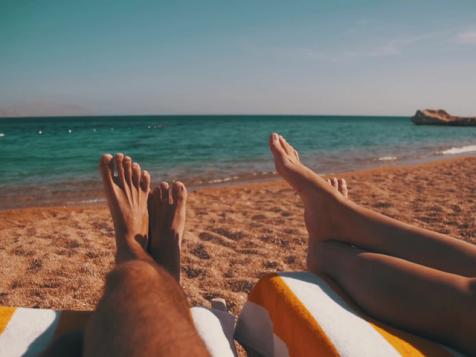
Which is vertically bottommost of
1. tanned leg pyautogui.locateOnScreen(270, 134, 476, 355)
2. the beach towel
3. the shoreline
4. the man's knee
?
the shoreline

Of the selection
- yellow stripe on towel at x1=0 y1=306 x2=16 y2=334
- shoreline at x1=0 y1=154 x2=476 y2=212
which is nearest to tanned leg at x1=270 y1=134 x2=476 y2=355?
yellow stripe on towel at x1=0 y1=306 x2=16 y2=334

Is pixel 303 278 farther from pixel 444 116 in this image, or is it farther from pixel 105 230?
pixel 444 116

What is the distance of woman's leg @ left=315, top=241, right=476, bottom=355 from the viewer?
101 centimetres

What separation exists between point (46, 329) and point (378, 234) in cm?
112

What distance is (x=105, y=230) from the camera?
10.9 feet

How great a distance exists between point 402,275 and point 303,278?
334 millimetres

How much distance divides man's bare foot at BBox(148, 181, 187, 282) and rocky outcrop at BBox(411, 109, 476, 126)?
38.6 meters

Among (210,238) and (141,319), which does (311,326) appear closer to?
(141,319)

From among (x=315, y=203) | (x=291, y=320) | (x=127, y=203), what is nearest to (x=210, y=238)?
(x=127, y=203)

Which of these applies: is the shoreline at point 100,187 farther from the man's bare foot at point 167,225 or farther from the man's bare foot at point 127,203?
the man's bare foot at point 167,225

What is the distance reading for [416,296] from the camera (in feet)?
3.51

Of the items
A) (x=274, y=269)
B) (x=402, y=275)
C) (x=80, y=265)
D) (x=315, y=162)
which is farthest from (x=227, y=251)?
(x=315, y=162)

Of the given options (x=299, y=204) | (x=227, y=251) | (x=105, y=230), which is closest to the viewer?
(x=227, y=251)

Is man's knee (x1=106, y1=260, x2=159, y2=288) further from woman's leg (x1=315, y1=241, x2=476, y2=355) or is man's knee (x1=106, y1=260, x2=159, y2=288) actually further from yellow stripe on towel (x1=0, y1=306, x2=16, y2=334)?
woman's leg (x1=315, y1=241, x2=476, y2=355)
